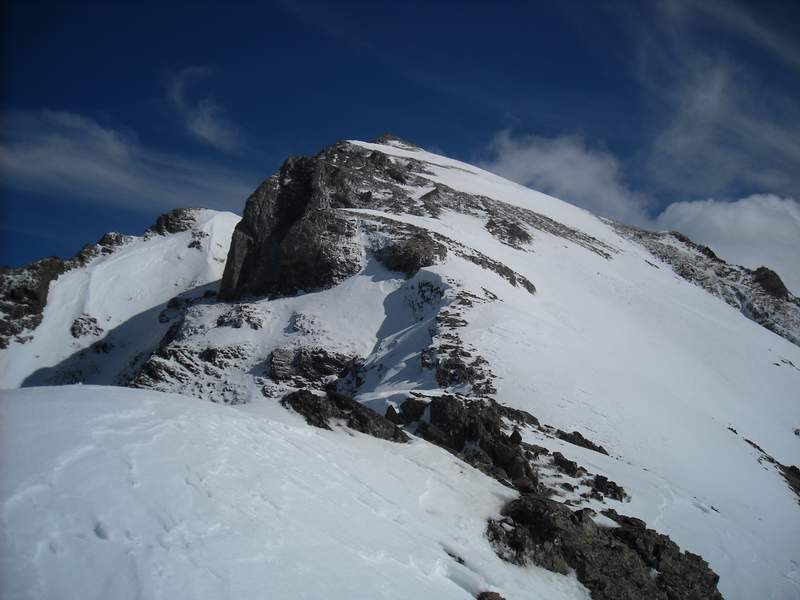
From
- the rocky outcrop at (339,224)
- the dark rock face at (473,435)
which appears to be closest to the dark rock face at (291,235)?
the rocky outcrop at (339,224)

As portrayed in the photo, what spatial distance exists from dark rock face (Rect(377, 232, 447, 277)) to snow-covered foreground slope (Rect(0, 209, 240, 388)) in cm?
2252

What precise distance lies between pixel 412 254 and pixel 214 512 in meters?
25.8

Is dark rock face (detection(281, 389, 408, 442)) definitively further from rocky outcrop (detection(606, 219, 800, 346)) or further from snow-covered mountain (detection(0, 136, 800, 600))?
rocky outcrop (detection(606, 219, 800, 346))

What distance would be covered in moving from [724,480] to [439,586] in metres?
15.8

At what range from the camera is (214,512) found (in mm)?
6949

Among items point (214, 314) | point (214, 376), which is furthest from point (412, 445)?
point (214, 314)

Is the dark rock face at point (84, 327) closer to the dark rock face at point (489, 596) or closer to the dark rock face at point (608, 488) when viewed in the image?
the dark rock face at point (608, 488)

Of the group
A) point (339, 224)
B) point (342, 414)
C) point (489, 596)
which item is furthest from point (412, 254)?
point (489, 596)

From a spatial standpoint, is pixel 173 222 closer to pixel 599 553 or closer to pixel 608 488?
pixel 608 488

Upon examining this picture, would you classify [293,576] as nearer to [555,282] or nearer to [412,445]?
[412,445]

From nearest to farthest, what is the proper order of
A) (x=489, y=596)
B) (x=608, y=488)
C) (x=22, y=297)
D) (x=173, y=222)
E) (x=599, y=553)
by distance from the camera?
(x=489, y=596) → (x=599, y=553) → (x=608, y=488) → (x=22, y=297) → (x=173, y=222)

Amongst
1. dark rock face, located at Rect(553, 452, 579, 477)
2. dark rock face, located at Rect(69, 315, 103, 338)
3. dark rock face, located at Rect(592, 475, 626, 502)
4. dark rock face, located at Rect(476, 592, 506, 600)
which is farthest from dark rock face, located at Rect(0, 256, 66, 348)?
dark rock face, located at Rect(476, 592, 506, 600)

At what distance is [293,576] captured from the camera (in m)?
6.36

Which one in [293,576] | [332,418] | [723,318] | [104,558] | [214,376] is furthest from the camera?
[723,318]
